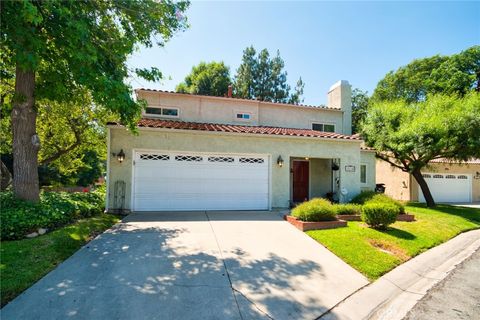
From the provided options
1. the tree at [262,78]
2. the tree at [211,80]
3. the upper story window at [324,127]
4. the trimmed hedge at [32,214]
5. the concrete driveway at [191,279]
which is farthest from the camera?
the tree at [262,78]

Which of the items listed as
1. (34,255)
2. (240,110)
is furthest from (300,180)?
(34,255)

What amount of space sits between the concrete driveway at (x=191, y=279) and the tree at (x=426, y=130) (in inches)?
382

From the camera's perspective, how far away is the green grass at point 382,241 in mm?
5762

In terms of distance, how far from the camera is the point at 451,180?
19.1 meters

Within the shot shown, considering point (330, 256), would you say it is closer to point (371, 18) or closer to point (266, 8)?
point (266, 8)

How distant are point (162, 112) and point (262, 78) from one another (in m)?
19.6

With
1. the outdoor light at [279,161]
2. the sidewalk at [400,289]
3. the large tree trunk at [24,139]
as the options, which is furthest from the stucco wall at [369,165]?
the large tree trunk at [24,139]

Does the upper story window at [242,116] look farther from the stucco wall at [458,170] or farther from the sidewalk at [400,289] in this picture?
the stucco wall at [458,170]

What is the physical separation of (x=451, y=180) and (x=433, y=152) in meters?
8.67

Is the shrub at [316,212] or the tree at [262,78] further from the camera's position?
the tree at [262,78]

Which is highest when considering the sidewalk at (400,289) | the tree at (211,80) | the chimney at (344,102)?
the tree at (211,80)

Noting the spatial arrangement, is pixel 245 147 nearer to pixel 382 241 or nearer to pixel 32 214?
pixel 382 241

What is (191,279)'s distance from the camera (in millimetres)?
4469

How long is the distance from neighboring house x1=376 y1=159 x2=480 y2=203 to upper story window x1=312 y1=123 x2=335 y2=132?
5761mm
